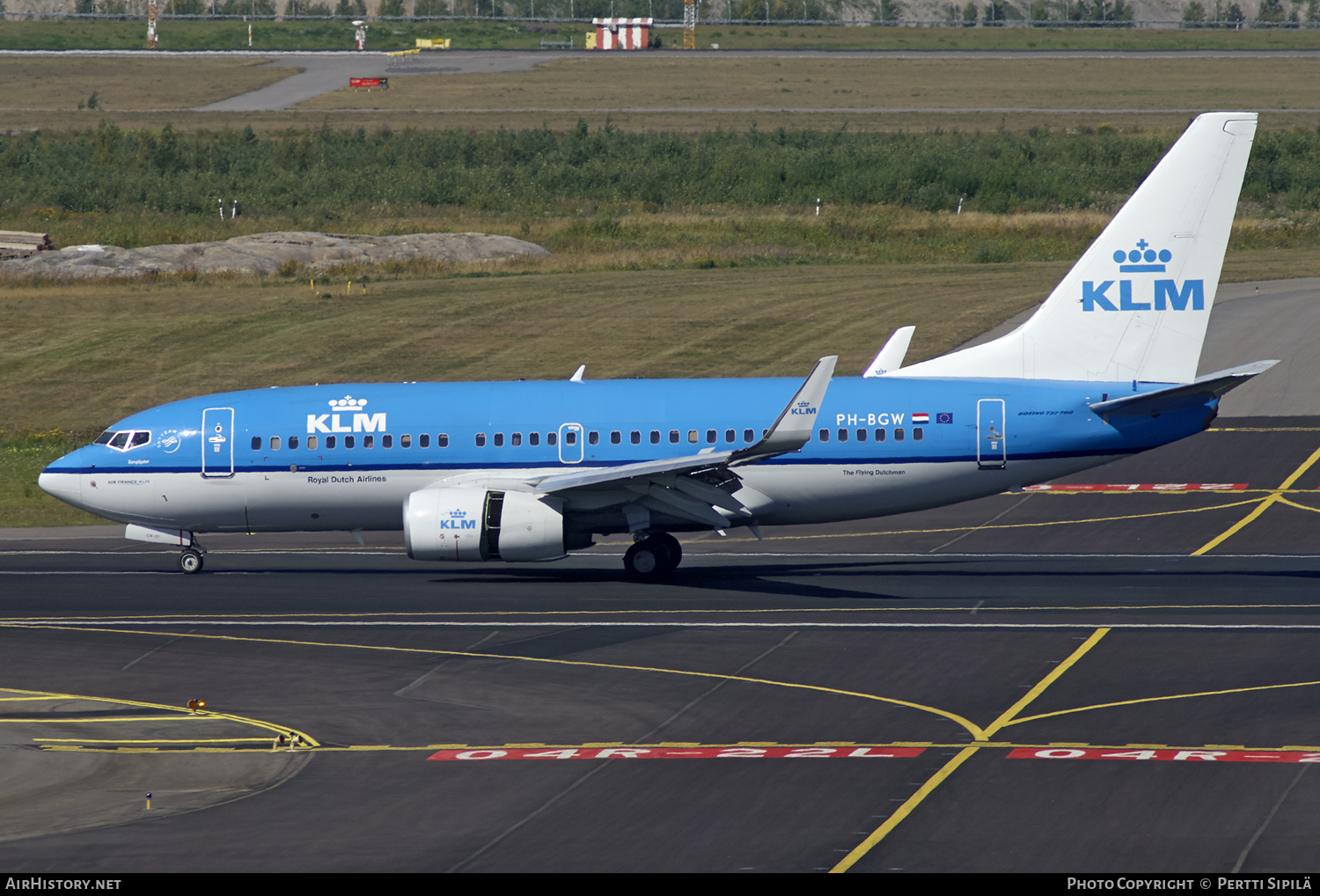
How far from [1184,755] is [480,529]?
16224 millimetres

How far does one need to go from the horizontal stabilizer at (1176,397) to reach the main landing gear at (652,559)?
990 cm

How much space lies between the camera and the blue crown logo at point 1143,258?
34938mm

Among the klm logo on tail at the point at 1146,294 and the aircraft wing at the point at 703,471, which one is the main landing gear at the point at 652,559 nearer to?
the aircraft wing at the point at 703,471

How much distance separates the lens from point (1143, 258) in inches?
1379

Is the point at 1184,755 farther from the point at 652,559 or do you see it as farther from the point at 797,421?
the point at 652,559

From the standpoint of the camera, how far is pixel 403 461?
116 feet

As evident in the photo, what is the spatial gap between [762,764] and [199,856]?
758 centimetres

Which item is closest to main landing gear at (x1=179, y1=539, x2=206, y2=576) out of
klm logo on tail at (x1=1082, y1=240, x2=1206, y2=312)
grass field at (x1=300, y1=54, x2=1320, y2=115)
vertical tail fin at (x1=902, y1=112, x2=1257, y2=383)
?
vertical tail fin at (x1=902, y1=112, x2=1257, y2=383)

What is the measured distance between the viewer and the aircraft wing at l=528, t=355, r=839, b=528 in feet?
102

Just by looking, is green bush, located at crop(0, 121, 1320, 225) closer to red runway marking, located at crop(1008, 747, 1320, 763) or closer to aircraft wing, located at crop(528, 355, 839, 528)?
aircraft wing, located at crop(528, 355, 839, 528)

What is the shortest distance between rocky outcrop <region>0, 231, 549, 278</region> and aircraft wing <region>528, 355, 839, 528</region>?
51.0m

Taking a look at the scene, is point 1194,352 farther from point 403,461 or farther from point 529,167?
point 529,167

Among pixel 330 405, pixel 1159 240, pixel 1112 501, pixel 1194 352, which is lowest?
pixel 1112 501
